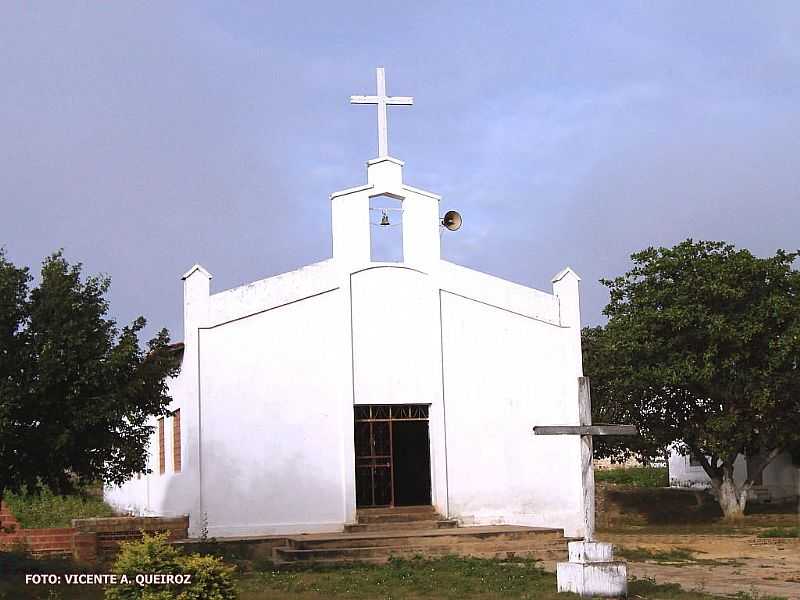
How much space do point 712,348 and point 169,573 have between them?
20981mm

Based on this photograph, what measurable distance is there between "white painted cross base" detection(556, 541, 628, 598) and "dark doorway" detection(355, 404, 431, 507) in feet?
26.6

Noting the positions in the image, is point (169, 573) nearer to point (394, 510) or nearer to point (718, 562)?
point (394, 510)

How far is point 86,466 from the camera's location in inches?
557

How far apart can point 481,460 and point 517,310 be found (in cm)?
324

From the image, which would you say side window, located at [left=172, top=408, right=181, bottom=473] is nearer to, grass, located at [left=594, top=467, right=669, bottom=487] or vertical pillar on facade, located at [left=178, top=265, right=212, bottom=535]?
vertical pillar on facade, located at [left=178, top=265, right=212, bottom=535]

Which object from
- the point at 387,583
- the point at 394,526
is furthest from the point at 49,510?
the point at 387,583

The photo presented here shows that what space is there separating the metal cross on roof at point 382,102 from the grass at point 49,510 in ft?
31.8

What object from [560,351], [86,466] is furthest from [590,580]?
[560,351]

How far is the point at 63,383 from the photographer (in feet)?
45.0

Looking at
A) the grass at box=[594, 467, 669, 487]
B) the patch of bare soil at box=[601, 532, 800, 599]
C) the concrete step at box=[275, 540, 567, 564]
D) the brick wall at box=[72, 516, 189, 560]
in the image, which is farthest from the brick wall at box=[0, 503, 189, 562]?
the grass at box=[594, 467, 669, 487]

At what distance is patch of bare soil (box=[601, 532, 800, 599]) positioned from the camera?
15.0 meters

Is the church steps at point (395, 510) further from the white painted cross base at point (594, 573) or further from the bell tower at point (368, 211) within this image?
the white painted cross base at point (594, 573)

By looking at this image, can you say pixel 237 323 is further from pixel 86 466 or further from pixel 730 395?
pixel 730 395

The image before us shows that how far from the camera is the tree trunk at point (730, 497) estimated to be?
3095 cm
